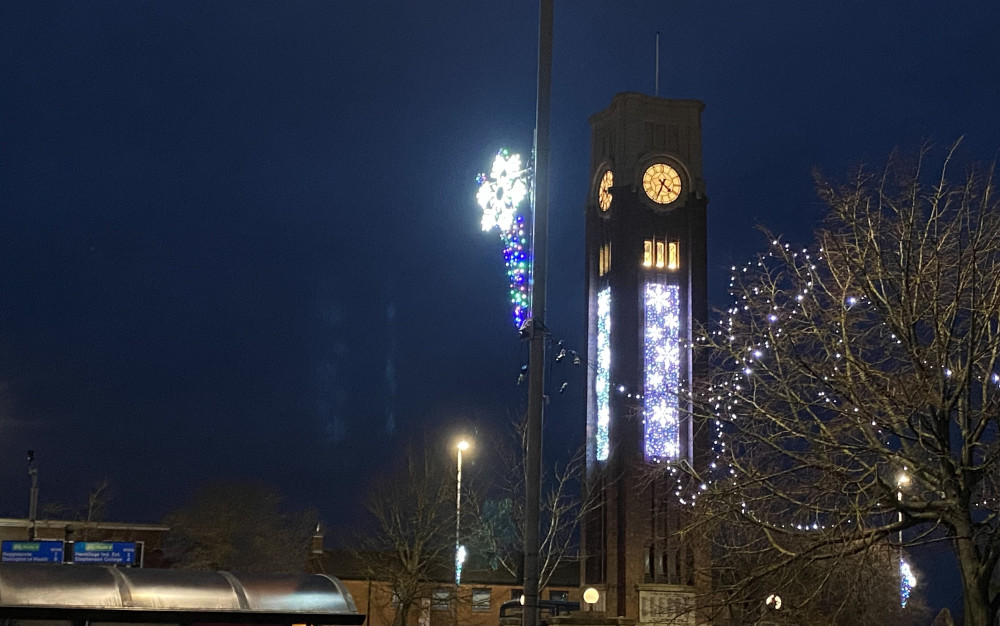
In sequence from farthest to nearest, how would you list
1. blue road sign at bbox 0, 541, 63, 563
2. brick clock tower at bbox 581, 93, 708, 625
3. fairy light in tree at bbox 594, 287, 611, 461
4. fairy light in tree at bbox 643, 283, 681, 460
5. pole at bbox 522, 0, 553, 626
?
fairy light in tree at bbox 594, 287, 611, 461
brick clock tower at bbox 581, 93, 708, 625
fairy light in tree at bbox 643, 283, 681, 460
blue road sign at bbox 0, 541, 63, 563
pole at bbox 522, 0, 553, 626

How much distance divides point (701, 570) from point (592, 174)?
69.4 metres

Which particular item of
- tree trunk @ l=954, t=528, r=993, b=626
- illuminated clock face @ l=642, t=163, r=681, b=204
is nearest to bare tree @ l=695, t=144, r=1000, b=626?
tree trunk @ l=954, t=528, r=993, b=626

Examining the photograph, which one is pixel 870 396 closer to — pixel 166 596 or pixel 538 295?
pixel 538 295

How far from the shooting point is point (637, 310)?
76625 millimetres

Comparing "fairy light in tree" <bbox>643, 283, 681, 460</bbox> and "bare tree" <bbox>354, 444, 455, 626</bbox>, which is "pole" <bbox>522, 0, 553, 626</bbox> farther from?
"fairy light in tree" <bbox>643, 283, 681, 460</bbox>

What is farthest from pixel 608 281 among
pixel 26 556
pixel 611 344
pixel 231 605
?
pixel 231 605

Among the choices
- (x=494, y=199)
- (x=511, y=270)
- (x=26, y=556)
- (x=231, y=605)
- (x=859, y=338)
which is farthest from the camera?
(x=26, y=556)

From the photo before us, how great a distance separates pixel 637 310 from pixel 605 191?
986cm

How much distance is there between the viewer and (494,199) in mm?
18719

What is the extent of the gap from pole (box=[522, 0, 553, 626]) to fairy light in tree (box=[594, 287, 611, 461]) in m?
59.9

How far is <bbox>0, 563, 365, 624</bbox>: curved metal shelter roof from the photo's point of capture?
19.8 m

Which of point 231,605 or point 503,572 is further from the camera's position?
point 503,572

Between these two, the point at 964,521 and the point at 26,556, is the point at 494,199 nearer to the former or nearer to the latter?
the point at 964,521

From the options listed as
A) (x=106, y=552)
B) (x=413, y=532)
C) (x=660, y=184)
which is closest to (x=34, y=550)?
(x=106, y=552)
